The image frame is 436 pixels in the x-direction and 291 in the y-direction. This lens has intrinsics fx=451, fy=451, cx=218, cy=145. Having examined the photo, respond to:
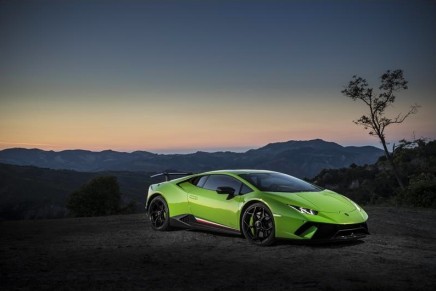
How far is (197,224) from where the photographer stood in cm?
952

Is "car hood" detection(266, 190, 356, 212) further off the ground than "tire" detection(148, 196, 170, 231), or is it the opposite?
"car hood" detection(266, 190, 356, 212)

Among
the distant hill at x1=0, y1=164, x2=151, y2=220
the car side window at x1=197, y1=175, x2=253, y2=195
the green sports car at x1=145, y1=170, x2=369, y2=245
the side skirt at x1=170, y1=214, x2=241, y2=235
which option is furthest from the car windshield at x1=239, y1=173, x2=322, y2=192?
the distant hill at x1=0, y1=164, x2=151, y2=220

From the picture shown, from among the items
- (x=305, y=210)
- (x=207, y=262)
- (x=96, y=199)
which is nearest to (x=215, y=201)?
(x=305, y=210)

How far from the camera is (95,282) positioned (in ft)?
18.2

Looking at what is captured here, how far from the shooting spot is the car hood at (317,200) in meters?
8.03

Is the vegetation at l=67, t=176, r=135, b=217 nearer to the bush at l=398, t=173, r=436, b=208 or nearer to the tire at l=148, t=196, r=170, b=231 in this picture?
the bush at l=398, t=173, r=436, b=208

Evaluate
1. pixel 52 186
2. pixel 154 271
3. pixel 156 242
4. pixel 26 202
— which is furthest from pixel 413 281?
pixel 52 186

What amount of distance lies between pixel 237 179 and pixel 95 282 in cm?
422

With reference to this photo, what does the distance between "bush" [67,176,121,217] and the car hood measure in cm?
4843

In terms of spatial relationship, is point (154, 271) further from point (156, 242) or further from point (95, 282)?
point (156, 242)

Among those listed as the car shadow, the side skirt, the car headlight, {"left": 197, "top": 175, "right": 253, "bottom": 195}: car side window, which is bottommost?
the car shadow

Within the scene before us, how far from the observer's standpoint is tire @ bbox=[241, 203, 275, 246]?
809 cm

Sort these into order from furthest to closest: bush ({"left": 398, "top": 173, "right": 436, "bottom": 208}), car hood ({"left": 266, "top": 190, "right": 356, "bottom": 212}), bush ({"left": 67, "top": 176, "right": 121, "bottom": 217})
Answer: bush ({"left": 67, "top": 176, "right": 121, "bottom": 217})
bush ({"left": 398, "top": 173, "right": 436, "bottom": 208})
car hood ({"left": 266, "top": 190, "right": 356, "bottom": 212})

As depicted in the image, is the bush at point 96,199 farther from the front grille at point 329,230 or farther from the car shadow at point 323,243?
the front grille at point 329,230
